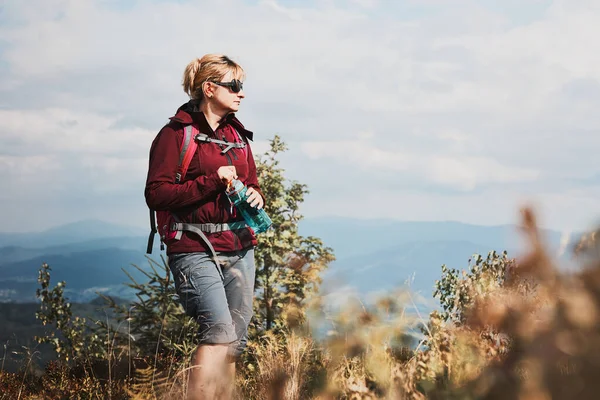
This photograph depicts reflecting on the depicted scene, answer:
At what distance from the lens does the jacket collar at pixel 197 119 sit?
470 centimetres

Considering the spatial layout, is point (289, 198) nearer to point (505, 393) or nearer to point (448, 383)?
point (448, 383)

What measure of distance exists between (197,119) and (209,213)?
0.71 metres

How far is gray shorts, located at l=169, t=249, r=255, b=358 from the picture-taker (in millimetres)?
4449

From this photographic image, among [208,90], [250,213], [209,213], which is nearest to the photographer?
[209,213]

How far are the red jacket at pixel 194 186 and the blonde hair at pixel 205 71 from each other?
208 millimetres

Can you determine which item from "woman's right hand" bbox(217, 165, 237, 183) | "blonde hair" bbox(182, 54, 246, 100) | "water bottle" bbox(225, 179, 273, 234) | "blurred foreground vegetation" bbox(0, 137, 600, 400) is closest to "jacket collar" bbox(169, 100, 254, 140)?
"blonde hair" bbox(182, 54, 246, 100)

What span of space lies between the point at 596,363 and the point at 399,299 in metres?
2.18

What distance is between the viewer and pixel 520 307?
1.40 m

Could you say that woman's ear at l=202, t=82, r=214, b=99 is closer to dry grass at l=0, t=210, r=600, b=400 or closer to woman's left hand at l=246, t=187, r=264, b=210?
woman's left hand at l=246, t=187, r=264, b=210

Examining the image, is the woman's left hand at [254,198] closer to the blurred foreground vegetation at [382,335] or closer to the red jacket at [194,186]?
the red jacket at [194,186]

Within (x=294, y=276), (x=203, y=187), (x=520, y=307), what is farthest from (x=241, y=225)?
(x=294, y=276)

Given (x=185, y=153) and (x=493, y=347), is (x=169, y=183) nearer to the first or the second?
(x=185, y=153)

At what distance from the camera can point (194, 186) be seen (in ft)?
14.6

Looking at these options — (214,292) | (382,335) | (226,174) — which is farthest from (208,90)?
(382,335)
